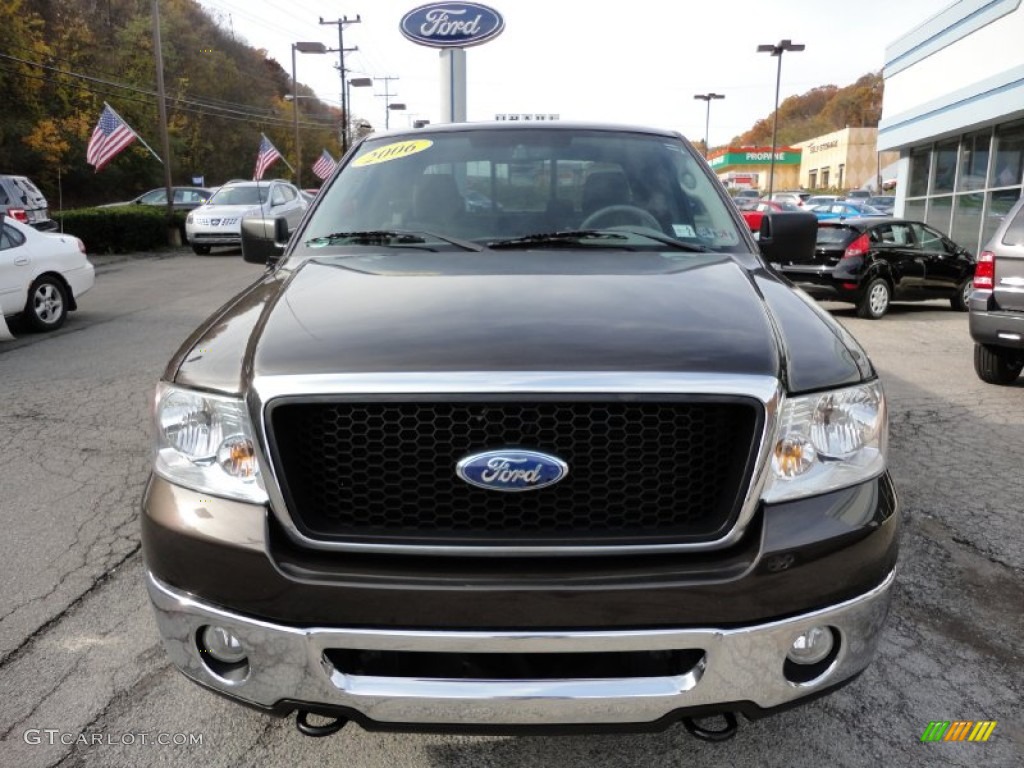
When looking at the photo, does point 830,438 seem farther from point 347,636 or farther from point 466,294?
point 347,636

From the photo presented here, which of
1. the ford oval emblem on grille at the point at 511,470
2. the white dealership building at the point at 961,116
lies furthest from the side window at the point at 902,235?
the ford oval emblem on grille at the point at 511,470

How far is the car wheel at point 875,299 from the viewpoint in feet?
38.7

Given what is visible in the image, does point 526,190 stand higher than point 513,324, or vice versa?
point 526,190

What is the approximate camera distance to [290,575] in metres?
1.85

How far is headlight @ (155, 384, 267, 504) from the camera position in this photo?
195 centimetres

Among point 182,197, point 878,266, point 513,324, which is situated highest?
point 182,197

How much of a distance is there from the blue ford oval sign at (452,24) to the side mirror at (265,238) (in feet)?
58.5

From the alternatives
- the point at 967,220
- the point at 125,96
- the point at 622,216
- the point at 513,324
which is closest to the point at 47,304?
the point at 622,216

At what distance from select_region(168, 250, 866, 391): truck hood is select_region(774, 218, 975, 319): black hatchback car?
31.4 ft

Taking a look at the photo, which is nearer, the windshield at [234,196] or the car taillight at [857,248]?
the car taillight at [857,248]

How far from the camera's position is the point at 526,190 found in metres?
3.36

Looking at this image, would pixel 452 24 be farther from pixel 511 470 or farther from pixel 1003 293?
pixel 511 470

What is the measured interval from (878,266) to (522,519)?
11.2 m

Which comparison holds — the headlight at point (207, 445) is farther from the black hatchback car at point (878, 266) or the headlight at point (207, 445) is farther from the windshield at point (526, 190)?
the black hatchback car at point (878, 266)
